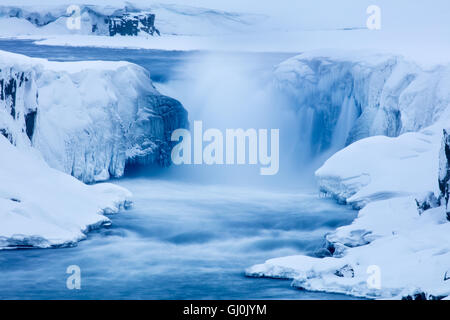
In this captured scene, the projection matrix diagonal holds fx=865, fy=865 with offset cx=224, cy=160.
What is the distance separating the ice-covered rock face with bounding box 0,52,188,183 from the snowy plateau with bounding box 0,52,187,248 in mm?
10

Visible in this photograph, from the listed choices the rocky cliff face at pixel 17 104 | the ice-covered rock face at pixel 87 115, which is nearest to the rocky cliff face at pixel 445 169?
the ice-covered rock face at pixel 87 115

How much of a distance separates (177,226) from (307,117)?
185cm

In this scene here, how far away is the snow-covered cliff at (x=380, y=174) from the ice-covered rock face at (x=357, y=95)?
10mm

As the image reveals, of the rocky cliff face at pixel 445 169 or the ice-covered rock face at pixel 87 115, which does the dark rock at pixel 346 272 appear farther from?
the ice-covered rock face at pixel 87 115

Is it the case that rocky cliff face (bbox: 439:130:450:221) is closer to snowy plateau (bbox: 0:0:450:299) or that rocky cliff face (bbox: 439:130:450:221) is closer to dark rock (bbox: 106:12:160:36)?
snowy plateau (bbox: 0:0:450:299)

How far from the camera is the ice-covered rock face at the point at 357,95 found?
8.40 m

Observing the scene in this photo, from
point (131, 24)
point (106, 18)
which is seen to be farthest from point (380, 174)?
point (106, 18)

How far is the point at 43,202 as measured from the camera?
803 cm

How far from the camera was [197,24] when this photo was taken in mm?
8109

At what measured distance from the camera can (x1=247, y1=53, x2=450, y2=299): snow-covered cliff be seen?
23.9 feet

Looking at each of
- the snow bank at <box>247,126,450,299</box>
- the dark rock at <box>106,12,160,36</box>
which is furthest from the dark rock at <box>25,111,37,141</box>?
the snow bank at <box>247,126,450,299</box>

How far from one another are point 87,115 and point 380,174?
3.13 meters

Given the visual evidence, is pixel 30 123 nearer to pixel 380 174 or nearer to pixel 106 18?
pixel 106 18
